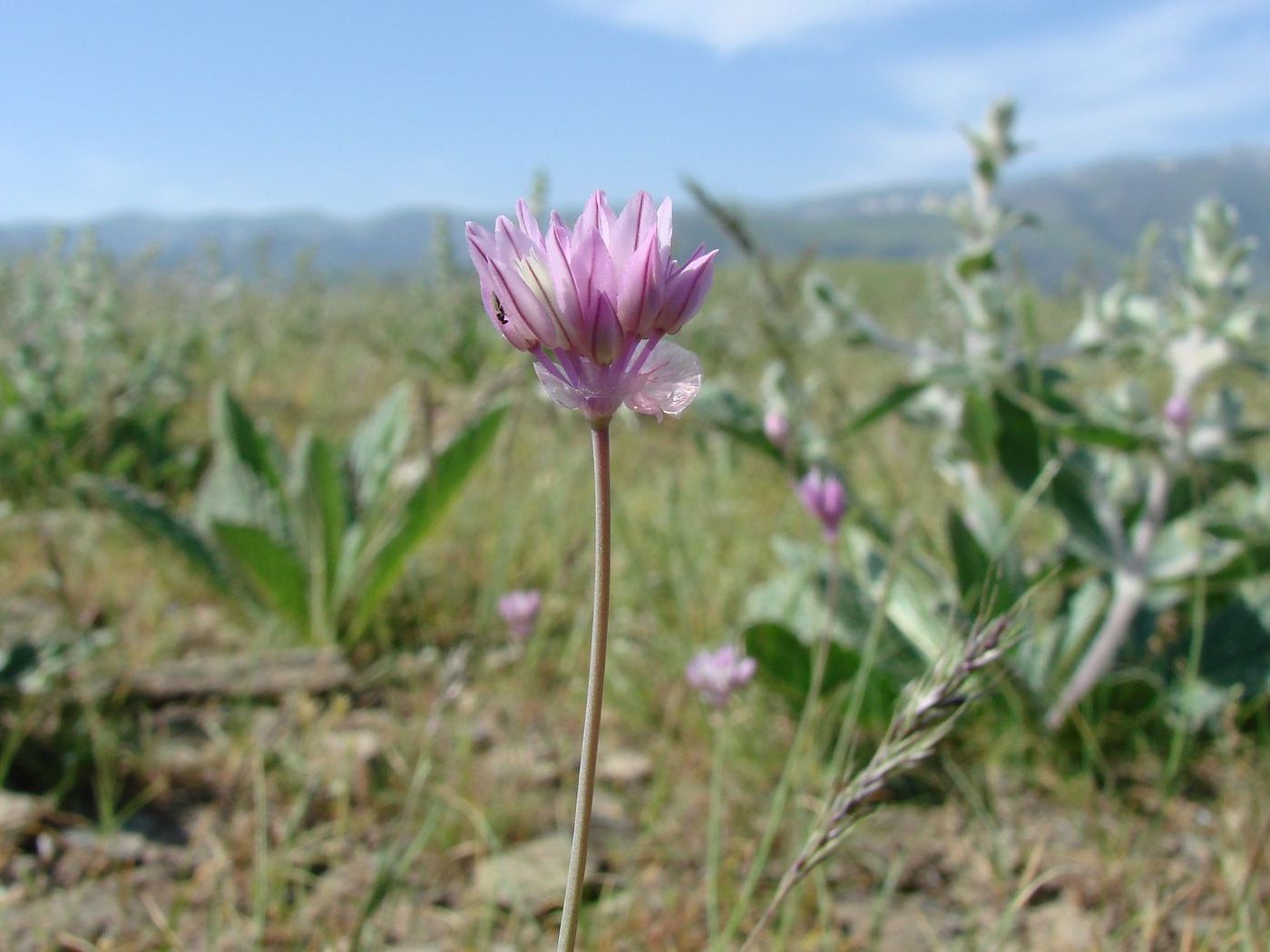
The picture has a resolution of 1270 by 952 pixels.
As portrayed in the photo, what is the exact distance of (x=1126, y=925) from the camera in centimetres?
133

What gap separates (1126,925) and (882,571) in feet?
2.43

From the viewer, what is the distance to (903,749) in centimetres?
79

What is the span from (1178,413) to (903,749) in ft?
4.28

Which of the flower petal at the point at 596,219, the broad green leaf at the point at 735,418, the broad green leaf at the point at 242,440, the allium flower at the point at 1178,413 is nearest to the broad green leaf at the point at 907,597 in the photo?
the broad green leaf at the point at 735,418

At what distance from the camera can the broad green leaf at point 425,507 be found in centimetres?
227

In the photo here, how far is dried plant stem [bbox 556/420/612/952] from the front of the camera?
0.56 meters

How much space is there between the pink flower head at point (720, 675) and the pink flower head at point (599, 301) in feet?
3.21

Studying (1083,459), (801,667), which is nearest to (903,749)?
(801,667)

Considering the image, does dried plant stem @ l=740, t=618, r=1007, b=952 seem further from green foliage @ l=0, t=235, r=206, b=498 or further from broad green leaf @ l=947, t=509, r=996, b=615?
green foliage @ l=0, t=235, r=206, b=498

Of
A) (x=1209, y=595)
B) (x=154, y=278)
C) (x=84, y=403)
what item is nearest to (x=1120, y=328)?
(x=1209, y=595)

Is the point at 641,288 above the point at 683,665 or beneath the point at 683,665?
above

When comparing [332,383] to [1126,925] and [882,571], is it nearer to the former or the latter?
[882,571]

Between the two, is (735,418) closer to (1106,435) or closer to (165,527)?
(1106,435)

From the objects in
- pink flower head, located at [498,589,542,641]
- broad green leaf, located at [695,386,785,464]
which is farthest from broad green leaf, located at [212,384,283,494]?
broad green leaf, located at [695,386,785,464]
